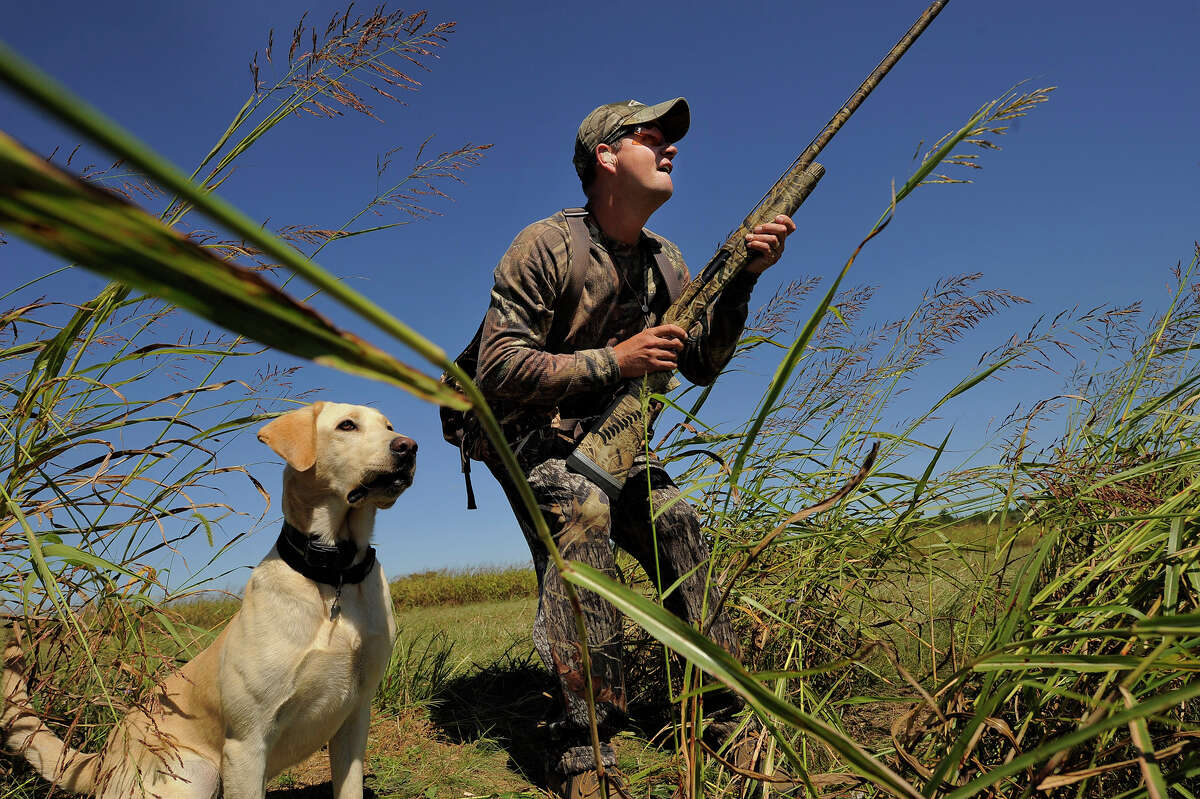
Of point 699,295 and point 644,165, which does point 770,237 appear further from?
point 644,165

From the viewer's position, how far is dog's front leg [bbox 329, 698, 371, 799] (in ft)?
9.21

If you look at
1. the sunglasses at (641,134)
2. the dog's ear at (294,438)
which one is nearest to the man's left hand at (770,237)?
the sunglasses at (641,134)

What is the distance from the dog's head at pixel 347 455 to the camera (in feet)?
8.99

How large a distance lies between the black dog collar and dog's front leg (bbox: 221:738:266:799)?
0.56 m

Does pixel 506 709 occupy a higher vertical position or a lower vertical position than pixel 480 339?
lower

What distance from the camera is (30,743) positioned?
2652 mm

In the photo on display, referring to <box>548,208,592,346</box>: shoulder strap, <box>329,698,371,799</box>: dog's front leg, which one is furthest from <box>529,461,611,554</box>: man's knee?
<box>329,698,371,799</box>: dog's front leg

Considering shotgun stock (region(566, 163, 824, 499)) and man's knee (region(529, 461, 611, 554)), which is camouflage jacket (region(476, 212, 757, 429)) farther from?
man's knee (region(529, 461, 611, 554))

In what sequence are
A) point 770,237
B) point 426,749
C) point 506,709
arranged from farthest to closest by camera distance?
point 506,709
point 426,749
point 770,237

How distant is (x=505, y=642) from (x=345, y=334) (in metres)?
5.57

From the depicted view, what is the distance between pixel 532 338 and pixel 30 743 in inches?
90.5

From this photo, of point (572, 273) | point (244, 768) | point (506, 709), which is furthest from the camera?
point (506, 709)

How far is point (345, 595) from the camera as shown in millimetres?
2785

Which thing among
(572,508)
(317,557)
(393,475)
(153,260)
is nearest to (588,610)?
(572,508)
